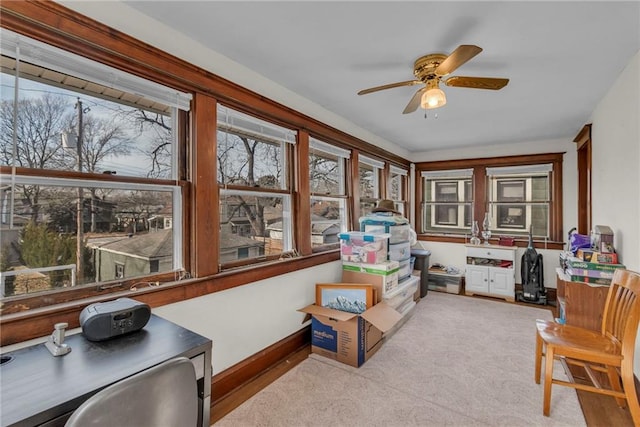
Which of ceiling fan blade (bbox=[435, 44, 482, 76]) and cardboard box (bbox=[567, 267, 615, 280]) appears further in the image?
cardboard box (bbox=[567, 267, 615, 280])

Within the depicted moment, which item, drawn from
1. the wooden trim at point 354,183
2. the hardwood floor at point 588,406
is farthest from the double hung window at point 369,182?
the hardwood floor at point 588,406

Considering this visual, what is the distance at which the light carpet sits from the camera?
1.93 metres

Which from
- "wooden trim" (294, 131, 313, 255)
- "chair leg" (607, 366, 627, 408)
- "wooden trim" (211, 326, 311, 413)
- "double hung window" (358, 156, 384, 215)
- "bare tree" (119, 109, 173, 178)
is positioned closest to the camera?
"bare tree" (119, 109, 173, 178)

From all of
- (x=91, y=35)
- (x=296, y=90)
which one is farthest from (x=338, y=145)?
(x=91, y=35)

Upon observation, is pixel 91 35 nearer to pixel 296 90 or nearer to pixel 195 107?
pixel 195 107

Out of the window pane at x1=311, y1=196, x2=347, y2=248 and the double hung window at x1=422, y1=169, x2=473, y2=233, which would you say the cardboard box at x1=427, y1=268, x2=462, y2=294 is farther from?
the window pane at x1=311, y1=196, x2=347, y2=248

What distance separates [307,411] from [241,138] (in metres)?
2.13

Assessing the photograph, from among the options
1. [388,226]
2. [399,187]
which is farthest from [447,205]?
[388,226]

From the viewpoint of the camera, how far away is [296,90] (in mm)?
2826

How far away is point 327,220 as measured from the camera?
363 cm

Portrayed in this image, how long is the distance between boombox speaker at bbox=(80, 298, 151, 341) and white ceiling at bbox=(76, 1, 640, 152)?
1.63 m

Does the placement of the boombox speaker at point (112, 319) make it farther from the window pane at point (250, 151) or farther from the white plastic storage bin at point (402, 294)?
the white plastic storage bin at point (402, 294)

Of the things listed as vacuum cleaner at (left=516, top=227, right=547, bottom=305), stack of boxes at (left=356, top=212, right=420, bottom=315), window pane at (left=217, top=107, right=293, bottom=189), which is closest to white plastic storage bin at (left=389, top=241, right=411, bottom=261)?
stack of boxes at (left=356, top=212, right=420, bottom=315)

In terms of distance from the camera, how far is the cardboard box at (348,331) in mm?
2570
